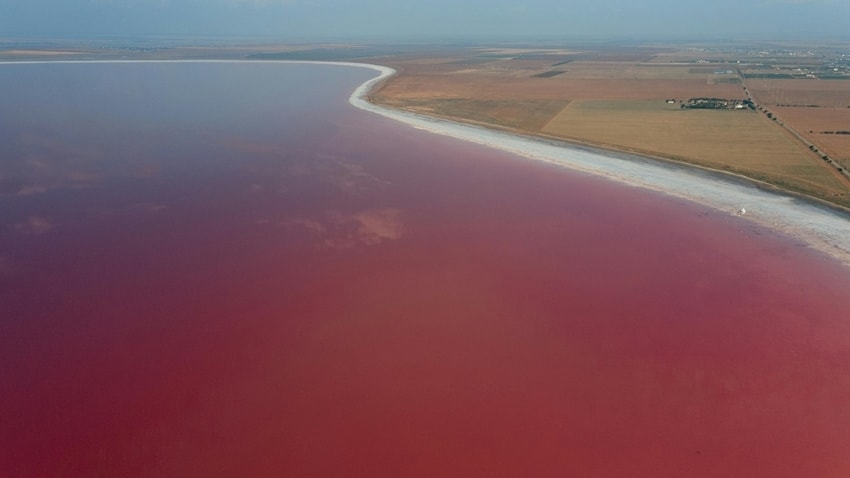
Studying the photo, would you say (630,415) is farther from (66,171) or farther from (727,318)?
(66,171)

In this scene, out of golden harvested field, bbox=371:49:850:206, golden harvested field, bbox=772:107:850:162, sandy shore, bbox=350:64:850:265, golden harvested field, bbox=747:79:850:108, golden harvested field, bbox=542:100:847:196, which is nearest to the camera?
sandy shore, bbox=350:64:850:265

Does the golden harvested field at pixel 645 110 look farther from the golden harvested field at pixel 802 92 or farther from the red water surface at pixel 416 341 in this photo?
the red water surface at pixel 416 341

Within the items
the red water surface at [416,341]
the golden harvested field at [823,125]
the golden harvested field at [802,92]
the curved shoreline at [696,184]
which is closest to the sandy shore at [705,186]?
the curved shoreline at [696,184]

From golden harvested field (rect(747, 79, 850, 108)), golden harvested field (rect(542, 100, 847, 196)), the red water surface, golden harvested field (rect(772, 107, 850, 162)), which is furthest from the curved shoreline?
golden harvested field (rect(747, 79, 850, 108))

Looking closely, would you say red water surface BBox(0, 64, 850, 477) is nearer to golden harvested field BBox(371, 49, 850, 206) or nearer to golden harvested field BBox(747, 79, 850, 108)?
golden harvested field BBox(371, 49, 850, 206)

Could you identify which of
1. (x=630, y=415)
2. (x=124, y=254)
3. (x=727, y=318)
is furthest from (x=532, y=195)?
(x=124, y=254)
